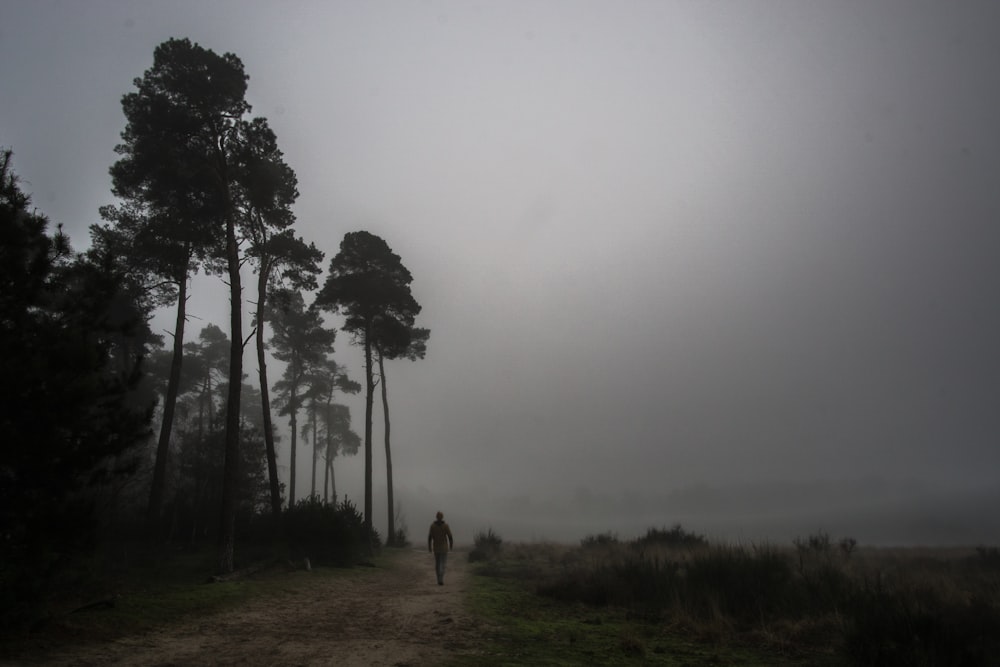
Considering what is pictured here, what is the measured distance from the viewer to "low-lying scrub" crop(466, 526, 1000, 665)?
6438 millimetres

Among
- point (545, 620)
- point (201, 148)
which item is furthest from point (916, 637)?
point (201, 148)

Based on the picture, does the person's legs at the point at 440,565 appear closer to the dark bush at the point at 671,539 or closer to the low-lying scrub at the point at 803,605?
the low-lying scrub at the point at 803,605

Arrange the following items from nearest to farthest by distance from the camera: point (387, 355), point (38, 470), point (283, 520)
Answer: point (38, 470) < point (283, 520) < point (387, 355)

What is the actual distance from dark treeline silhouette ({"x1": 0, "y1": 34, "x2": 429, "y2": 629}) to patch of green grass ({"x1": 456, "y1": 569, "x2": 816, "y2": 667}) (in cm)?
626

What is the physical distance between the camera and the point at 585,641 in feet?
25.8

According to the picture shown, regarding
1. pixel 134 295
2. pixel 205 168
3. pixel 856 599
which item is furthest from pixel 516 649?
pixel 134 295

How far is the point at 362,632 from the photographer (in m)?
8.25

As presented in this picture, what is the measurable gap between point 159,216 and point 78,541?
1228 centimetres

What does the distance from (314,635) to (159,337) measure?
33.3m

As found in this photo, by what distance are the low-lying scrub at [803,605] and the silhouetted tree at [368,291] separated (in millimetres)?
15049

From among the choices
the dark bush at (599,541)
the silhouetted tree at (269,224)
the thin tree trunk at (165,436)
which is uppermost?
the silhouetted tree at (269,224)

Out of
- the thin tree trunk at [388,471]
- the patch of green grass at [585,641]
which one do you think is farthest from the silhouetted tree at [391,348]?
the patch of green grass at [585,641]

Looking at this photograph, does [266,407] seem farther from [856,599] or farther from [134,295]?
[856,599]

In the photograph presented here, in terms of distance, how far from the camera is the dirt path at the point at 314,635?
655 centimetres
